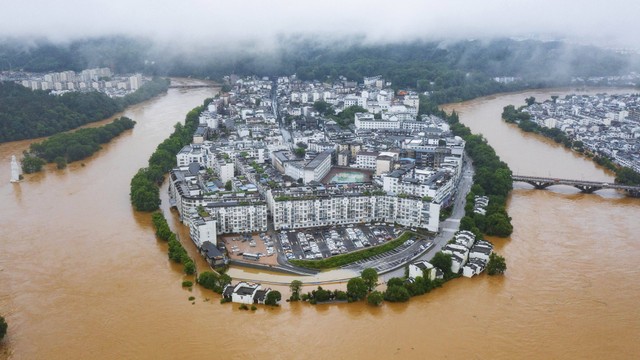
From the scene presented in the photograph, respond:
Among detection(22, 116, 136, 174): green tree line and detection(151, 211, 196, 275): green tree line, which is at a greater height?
detection(22, 116, 136, 174): green tree line

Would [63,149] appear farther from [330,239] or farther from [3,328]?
[3,328]

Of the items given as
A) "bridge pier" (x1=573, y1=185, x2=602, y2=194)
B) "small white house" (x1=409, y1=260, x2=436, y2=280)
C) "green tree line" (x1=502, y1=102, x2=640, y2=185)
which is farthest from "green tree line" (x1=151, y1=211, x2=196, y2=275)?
"green tree line" (x1=502, y1=102, x2=640, y2=185)

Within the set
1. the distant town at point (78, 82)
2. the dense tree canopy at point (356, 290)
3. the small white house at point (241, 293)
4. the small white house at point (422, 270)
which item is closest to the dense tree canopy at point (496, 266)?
the small white house at point (422, 270)

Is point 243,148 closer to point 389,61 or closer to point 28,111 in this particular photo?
point 28,111

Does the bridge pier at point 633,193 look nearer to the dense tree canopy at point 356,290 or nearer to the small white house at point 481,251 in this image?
the small white house at point 481,251

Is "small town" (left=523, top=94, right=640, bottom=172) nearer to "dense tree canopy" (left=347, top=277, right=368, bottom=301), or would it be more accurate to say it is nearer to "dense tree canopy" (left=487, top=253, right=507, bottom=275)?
"dense tree canopy" (left=487, top=253, right=507, bottom=275)

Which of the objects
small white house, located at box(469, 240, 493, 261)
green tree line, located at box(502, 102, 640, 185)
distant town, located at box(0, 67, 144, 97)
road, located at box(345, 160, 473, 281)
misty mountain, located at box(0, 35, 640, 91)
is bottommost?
road, located at box(345, 160, 473, 281)

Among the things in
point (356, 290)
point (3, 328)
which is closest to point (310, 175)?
point (356, 290)

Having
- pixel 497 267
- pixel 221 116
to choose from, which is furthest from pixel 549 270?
pixel 221 116
